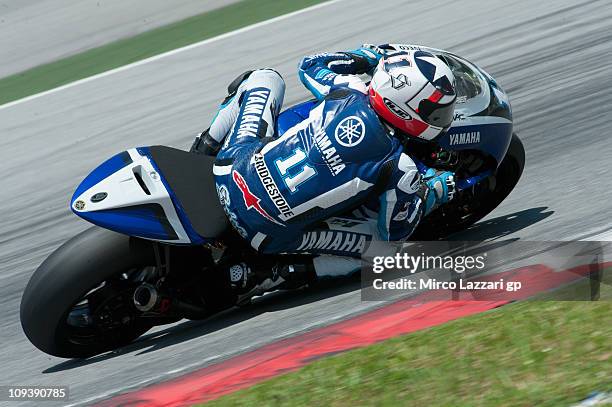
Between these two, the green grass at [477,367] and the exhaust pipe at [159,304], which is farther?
the exhaust pipe at [159,304]

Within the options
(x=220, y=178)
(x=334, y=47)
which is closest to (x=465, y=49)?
(x=334, y=47)

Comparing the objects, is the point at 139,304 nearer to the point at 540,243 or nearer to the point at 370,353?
the point at 370,353

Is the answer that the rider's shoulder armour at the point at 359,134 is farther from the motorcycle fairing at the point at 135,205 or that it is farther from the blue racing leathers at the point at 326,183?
the motorcycle fairing at the point at 135,205

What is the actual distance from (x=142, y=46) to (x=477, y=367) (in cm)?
832

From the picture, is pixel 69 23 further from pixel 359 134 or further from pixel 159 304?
pixel 359 134

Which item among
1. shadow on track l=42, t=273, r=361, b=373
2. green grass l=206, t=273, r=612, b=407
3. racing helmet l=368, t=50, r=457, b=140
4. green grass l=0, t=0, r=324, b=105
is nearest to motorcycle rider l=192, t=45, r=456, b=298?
A: racing helmet l=368, t=50, r=457, b=140

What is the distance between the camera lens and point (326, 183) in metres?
5.58

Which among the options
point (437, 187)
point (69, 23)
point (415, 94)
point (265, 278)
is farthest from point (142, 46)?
point (415, 94)

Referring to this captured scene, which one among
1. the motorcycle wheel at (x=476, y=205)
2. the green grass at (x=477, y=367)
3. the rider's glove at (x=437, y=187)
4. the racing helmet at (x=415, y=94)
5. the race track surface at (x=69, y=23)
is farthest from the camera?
the race track surface at (x=69, y=23)

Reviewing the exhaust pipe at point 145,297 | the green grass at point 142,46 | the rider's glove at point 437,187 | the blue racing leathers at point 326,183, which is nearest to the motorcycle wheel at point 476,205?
the rider's glove at point 437,187

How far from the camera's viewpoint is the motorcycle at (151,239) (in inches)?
217

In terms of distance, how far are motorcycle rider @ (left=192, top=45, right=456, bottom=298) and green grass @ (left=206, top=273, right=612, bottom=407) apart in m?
1.01

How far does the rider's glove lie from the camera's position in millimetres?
5840

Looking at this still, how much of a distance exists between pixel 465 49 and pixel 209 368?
536 centimetres
